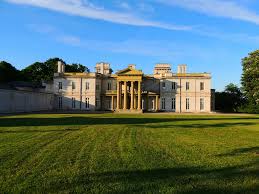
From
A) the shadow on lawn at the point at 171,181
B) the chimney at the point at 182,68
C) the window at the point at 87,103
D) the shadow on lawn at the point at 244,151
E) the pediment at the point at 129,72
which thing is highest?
the chimney at the point at 182,68

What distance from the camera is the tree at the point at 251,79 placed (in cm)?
5825

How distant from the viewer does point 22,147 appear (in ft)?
37.5

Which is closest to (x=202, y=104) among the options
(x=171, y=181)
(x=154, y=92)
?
(x=154, y=92)

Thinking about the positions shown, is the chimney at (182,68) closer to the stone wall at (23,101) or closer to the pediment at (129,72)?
the pediment at (129,72)

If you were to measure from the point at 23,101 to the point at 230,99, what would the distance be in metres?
41.5

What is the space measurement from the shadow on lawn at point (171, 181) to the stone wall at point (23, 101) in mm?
41211

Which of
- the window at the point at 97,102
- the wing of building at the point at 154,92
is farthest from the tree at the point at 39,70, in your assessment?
the window at the point at 97,102

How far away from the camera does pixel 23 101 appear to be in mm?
52469

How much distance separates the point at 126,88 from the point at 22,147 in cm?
5164

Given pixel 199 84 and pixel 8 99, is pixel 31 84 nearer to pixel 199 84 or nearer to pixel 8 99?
pixel 8 99

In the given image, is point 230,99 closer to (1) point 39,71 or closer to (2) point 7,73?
(1) point 39,71

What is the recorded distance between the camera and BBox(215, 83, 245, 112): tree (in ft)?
236

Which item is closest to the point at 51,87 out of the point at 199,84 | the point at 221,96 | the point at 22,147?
the point at 199,84

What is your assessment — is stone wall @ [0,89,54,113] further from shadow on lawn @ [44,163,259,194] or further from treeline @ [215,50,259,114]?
shadow on lawn @ [44,163,259,194]
